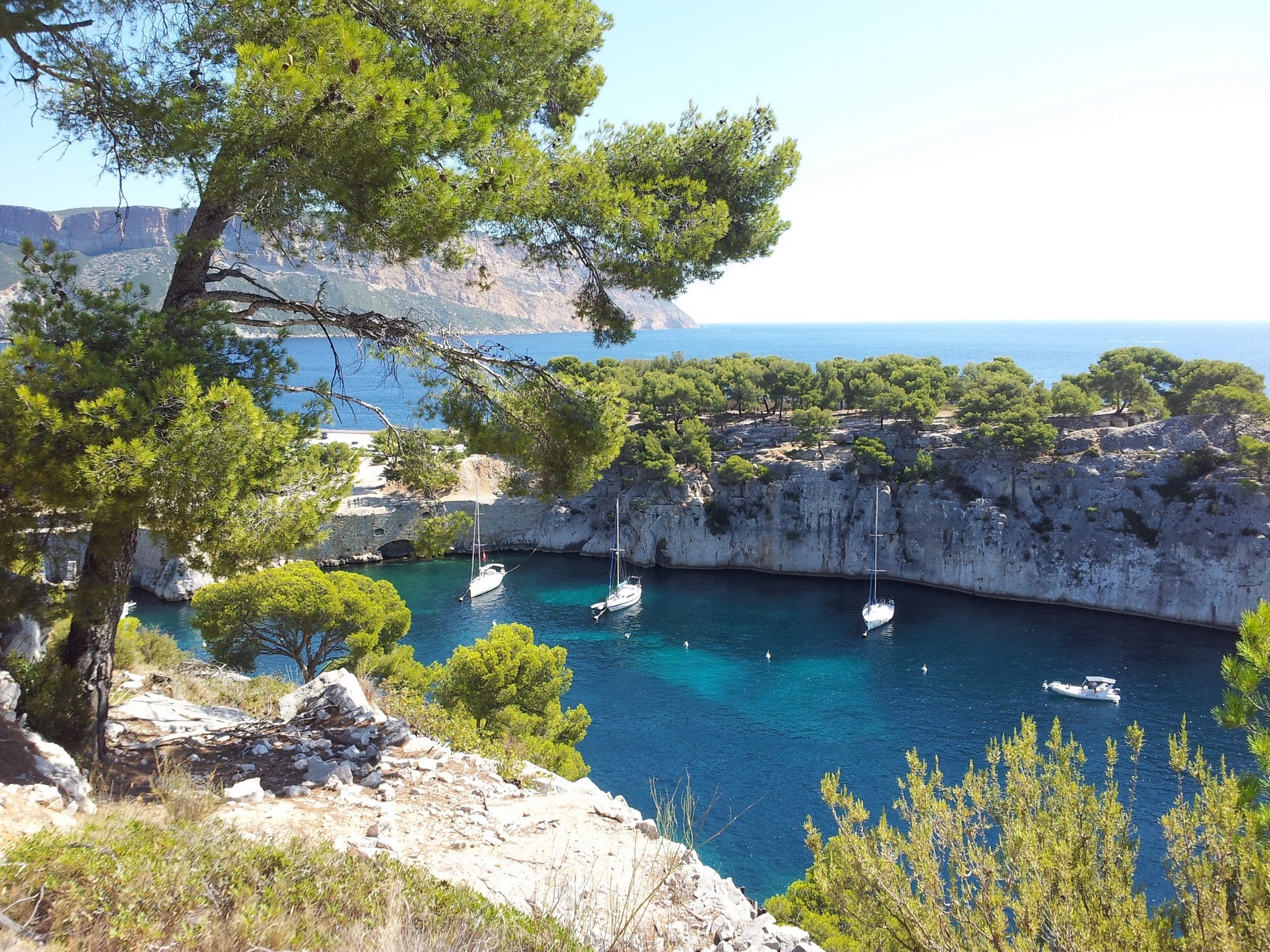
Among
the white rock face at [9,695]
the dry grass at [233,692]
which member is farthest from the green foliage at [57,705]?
the dry grass at [233,692]

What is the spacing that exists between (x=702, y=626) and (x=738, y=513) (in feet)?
29.4

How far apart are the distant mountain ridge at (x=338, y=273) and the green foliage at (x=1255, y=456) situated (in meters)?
25.5

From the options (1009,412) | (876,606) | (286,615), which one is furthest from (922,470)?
(286,615)

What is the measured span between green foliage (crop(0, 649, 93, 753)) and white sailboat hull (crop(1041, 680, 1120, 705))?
1040 inches

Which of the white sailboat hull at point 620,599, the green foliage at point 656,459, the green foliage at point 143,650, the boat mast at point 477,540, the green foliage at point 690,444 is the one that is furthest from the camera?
the green foliage at point 690,444

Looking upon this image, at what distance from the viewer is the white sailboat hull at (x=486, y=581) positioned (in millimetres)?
34031

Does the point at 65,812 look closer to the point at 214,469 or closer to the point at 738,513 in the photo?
the point at 214,469

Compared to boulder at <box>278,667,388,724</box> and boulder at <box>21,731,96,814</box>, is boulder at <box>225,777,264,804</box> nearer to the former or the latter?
boulder at <box>21,731,96,814</box>

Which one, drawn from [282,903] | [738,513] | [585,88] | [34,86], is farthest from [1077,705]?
[34,86]

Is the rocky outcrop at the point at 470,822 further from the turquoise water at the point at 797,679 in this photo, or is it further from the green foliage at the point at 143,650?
the turquoise water at the point at 797,679

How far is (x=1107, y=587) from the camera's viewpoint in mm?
32406

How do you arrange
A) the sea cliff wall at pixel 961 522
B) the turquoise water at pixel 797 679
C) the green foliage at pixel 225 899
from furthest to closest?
the sea cliff wall at pixel 961 522 → the turquoise water at pixel 797 679 → the green foliage at pixel 225 899

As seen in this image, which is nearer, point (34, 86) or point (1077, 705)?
point (34, 86)

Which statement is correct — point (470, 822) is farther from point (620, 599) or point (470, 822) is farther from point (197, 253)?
point (620, 599)
